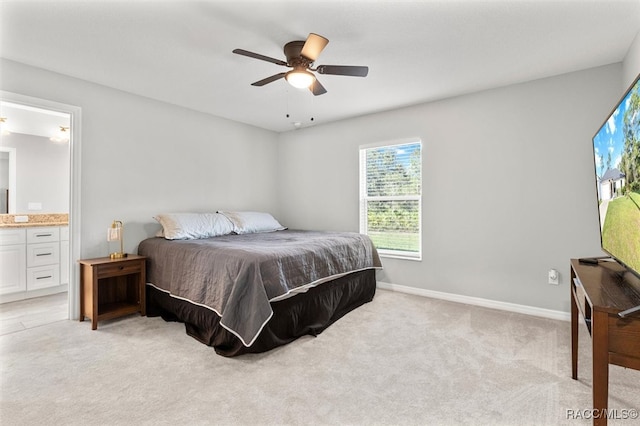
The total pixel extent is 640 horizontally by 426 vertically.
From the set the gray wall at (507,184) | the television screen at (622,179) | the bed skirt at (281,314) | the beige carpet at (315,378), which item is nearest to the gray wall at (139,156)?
the bed skirt at (281,314)

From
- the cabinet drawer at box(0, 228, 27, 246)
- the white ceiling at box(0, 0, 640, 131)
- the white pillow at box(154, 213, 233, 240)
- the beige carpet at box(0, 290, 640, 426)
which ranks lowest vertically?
the beige carpet at box(0, 290, 640, 426)

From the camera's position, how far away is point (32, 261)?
12.5ft

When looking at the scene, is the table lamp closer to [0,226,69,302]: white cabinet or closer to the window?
[0,226,69,302]: white cabinet

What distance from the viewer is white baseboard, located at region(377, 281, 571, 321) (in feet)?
9.93

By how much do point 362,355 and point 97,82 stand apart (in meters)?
3.71

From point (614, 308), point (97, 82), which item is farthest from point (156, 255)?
point (614, 308)

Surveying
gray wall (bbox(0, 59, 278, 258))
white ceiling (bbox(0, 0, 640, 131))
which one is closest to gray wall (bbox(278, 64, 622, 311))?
white ceiling (bbox(0, 0, 640, 131))

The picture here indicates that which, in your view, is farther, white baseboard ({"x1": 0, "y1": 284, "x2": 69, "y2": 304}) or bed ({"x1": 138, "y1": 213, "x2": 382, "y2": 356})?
white baseboard ({"x1": 0, "y1": 284, "x2": 69, "y2": 304})

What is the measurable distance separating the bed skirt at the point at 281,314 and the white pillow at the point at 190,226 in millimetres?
619

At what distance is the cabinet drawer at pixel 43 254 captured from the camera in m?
3.81

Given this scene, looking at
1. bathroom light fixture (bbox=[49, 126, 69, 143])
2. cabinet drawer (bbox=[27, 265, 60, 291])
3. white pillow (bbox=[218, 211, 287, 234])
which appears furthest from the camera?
bathroom light fixture (bbox=[49, 126, 69, 143])

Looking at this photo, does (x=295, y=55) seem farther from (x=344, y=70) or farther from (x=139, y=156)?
(x=139, y=156)

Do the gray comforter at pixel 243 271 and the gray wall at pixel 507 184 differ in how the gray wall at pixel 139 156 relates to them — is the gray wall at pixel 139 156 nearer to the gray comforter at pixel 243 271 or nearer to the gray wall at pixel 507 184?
the gray comforter at pixel 243 271

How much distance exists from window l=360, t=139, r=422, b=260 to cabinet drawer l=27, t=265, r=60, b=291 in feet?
13.6
